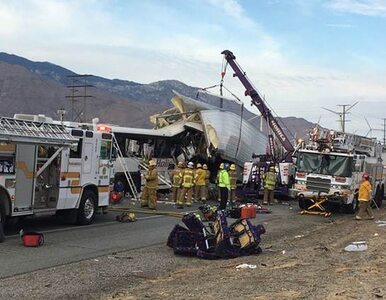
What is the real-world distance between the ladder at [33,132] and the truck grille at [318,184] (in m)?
11.1

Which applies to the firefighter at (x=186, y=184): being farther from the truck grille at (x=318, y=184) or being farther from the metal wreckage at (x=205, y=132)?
the metal wreckage at (x=205, y=132)

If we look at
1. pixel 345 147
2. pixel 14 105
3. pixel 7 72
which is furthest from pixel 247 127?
A: pixel 7 72

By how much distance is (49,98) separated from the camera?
150 meters

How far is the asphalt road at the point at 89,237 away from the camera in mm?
10398

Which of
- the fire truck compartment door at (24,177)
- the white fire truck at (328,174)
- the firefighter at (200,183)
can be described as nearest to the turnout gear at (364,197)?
the white fire truck at (328,174)

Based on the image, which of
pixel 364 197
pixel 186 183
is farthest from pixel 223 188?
pixel 364 197

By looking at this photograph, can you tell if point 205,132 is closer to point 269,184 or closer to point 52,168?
point 269,184

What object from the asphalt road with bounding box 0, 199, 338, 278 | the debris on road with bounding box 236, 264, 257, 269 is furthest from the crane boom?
the debris on road with bounding box 236, 264, 257, 269

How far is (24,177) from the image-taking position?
13.3m

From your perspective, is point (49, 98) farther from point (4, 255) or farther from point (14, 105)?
point (4, 255)

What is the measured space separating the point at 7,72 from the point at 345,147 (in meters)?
153

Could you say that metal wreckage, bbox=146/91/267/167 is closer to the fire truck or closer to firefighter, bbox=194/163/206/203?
firefighter, bbox=194/163/206/203

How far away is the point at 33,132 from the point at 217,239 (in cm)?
463

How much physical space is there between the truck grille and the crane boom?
35.9 ft
